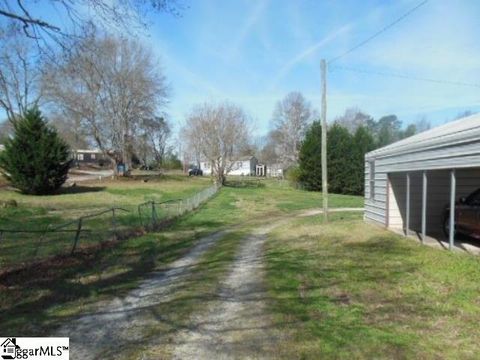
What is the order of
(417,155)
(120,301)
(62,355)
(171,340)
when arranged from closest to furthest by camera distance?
(62,355)
(171,340)
(120,301)
(417,155)

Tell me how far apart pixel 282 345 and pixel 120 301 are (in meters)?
3.03

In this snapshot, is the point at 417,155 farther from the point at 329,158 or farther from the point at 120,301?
the point at 329,158

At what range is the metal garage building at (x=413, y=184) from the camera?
41.6 ft

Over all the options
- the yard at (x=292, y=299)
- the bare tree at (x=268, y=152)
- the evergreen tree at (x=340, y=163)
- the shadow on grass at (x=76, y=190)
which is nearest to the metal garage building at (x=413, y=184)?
the yard at (x=292, y=299)

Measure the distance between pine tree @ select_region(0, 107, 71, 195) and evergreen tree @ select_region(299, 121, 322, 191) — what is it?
75.5 ft

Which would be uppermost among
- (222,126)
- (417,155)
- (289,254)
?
(222,126)

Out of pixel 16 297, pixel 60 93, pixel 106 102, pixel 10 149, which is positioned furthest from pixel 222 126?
pixel 16 297

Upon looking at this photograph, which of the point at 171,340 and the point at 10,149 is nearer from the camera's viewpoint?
the point at 171,340

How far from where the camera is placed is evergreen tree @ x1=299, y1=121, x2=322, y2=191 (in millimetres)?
44688

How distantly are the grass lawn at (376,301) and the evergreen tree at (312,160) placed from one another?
33.6 m

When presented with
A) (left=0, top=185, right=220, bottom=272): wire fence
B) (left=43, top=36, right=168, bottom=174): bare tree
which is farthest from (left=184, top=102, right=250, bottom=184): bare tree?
(left=0, top=185, right=220, bottom=272): wire fence

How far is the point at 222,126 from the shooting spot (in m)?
51.1

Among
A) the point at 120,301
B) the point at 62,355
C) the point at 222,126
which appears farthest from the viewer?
the point at 222,126

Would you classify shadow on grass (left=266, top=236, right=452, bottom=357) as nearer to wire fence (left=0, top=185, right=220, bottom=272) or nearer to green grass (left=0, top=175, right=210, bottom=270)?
wire fence (left=0, top=185, right=220, bottom=272)
